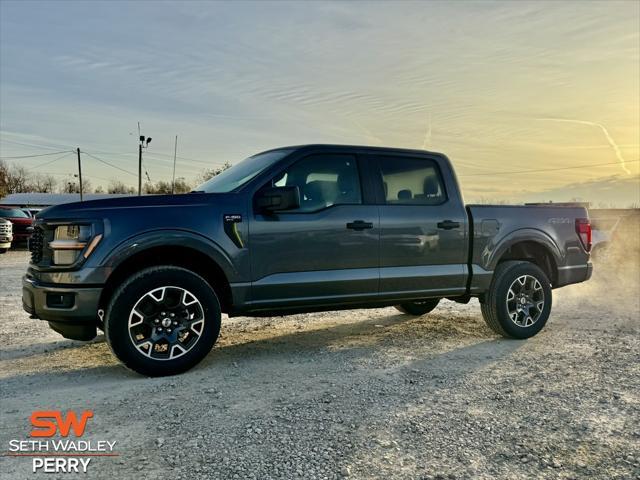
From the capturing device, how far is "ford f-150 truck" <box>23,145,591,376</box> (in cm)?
448

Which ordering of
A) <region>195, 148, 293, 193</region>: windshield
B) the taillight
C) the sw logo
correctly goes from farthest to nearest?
1. the taillight
2. <region>195, 148, 293, 193</region>: windshield
3. the sw logo

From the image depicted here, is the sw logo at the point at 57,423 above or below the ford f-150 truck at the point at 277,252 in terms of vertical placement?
below

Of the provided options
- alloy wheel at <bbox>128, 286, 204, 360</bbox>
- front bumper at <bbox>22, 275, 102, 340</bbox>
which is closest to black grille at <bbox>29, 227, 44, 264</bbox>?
front bumper at <bbox>22, 275, 102, 340</bbox>

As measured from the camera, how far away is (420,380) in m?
4.55

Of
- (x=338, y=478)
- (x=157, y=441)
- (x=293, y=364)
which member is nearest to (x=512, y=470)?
(x=338, y=478)

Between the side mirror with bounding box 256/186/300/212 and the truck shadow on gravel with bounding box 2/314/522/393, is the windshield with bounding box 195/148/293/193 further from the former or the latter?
the truck shadow on gravel with bounding box 2/314/522/393

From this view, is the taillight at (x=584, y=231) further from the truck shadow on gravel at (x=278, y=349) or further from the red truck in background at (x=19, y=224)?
the red truck in background at (x=19, y=224)

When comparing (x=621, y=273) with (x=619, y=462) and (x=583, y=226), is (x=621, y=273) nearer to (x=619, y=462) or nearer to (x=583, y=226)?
(x=583, y=226)

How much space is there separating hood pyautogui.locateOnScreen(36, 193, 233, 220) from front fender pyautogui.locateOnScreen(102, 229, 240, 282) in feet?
0.85

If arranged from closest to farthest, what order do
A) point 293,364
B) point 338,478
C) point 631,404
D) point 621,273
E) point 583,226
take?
point 338,478
point 631,404
point 293,364
point 583,226
point 621,273

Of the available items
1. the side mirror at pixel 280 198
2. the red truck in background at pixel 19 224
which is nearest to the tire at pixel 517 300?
the side mirror at pixel 280 198

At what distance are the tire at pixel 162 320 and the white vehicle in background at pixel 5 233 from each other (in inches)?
599

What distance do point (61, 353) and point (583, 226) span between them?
244 inches

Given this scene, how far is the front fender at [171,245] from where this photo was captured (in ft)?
14.7
